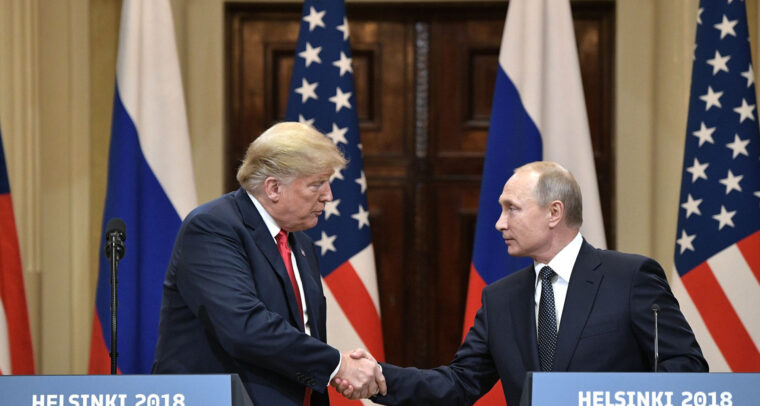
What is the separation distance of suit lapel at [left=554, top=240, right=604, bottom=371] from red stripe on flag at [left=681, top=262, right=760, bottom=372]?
150 centimetres

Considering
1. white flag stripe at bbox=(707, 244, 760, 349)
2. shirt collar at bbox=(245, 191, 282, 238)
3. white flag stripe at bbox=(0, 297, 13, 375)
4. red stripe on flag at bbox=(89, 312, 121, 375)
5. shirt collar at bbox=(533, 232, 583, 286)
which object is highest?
shirt collar at bbox=(245, 191, 282, 238)

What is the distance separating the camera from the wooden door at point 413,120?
18.5ft

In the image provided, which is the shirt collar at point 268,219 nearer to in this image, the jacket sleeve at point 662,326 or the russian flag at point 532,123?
the jacket sleeve at point 662,326

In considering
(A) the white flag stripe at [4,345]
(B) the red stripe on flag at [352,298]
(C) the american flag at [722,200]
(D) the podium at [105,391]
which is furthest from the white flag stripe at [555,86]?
(D) the podium at [105,391]

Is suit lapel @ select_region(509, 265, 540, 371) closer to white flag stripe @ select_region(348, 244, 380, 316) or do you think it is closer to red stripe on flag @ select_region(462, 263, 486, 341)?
red stripe on flag @ select_region(462, 263, 486, 341)

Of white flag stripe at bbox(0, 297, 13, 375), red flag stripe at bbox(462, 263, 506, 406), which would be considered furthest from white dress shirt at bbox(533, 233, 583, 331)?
white flag stripe at bbox(0, 297, 13, 375)

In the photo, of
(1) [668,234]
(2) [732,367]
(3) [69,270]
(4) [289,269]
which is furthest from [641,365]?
(3) [69,270]

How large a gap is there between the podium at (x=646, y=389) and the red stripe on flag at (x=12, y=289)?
8.98 ft

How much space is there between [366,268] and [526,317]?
160 cm

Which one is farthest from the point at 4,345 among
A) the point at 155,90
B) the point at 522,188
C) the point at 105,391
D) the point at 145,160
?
the point at 522,188

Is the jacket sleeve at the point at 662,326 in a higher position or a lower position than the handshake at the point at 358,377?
higher

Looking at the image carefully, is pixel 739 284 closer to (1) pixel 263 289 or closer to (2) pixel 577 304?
(2) pixel 577 304

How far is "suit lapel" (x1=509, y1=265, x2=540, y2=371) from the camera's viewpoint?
3.20 meters

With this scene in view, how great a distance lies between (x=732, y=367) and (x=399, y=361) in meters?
1.87
